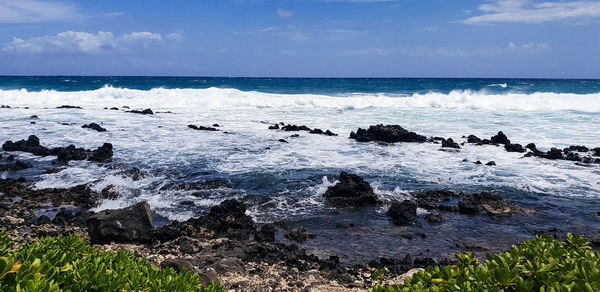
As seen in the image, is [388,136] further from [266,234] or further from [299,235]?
[266,234]

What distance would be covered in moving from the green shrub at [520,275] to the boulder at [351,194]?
6970mm

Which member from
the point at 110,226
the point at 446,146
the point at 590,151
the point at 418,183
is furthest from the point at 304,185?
the point at 590,151

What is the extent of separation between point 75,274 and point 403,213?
727cm

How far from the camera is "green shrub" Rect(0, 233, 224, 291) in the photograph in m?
2.25

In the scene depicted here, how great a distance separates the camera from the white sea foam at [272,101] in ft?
126

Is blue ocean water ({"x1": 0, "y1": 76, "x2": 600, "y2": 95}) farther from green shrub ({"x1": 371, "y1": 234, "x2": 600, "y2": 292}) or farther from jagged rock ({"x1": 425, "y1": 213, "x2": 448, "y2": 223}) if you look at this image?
green shrub ({"x1": 371, "y1": 234, "x2": 600, "y2": 292})

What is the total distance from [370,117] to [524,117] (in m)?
10.2

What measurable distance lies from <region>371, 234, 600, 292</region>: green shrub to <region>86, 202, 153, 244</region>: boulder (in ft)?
19.7

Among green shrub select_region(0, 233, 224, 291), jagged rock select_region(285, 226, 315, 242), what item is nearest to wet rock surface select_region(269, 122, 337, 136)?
jagged rock select_region(285, 226, 315, 242)

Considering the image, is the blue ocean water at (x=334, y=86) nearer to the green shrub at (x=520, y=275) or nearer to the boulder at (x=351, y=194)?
the boulder at (x=351, y=194)

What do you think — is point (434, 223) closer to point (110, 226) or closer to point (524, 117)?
point (110, 226)

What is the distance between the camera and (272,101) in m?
43.7

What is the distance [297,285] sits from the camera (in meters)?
6.20

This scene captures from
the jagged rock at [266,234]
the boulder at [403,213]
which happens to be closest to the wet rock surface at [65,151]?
the jagged rock at [266,234]
